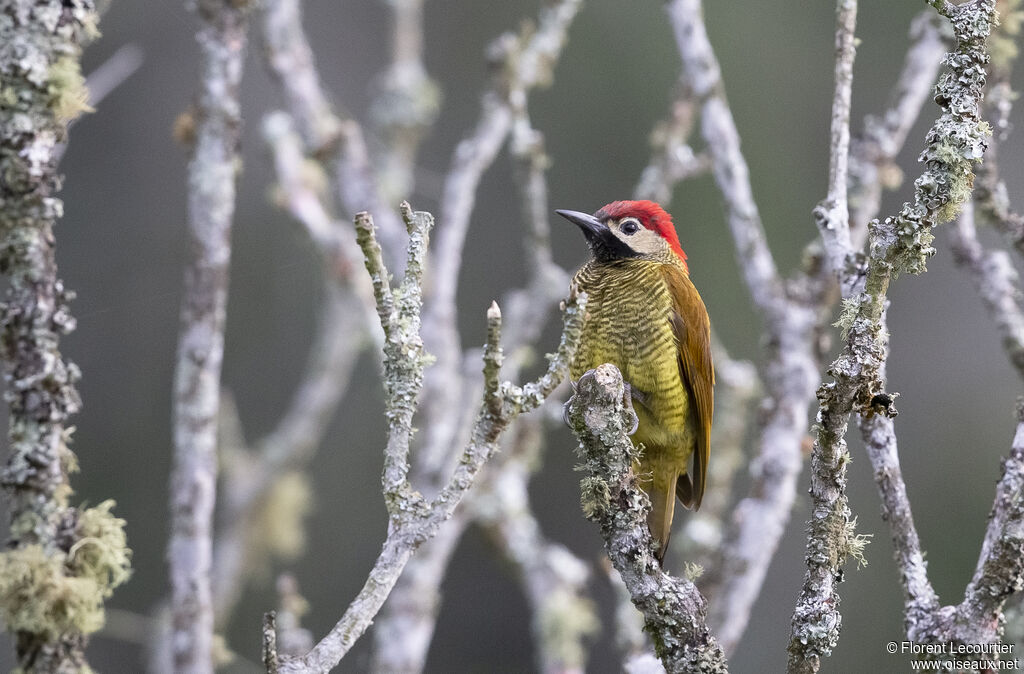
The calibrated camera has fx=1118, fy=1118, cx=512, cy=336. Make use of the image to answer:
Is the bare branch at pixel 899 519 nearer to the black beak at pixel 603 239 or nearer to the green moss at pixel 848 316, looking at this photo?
the green moss at pixel 848 316

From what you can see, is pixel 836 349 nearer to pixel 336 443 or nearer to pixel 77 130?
pixel 336 443

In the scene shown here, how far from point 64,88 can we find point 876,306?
1784 mm

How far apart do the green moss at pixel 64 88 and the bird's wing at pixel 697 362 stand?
229 cm

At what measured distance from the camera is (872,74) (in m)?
9.34

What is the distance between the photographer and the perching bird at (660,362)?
4.00 m

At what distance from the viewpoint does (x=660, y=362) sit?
13.1ft

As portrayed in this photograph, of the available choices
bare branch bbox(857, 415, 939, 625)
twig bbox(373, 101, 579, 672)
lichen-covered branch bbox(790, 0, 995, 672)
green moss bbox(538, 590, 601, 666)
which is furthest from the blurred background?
lichen-covered branch bbox(790, 0, 995, 672)

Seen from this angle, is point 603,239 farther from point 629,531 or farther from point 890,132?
point 629,531

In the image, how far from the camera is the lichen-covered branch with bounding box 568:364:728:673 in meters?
2.49

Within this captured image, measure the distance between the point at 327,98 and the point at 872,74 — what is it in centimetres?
507

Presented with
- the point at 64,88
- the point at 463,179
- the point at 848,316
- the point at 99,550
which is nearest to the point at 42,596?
the point at 99,550

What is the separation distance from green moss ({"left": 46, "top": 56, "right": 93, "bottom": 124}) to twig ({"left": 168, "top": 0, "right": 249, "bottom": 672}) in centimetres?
137

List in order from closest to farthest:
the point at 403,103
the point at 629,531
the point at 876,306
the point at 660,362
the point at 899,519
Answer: the point at 876,306 → the point at 629,531 → the point at 899,519 → the point at 660,362 → the point at 403,103

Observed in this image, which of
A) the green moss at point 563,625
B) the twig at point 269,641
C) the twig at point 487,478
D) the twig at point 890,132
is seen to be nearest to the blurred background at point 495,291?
the twig at point 487,478
